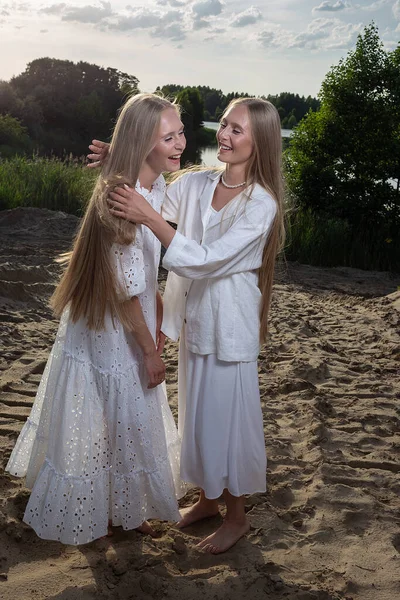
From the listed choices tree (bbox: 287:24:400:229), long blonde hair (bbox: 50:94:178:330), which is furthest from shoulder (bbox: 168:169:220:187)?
tree (bbox: 287:24:400:229)

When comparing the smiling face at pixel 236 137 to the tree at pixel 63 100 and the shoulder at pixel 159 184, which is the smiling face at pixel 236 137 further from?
the tree at pixel 63 100

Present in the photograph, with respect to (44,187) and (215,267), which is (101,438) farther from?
(44,187)

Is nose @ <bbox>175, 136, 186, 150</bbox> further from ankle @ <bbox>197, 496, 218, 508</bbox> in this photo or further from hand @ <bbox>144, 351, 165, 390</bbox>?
ankle @ <bbox>197, 496, 218, 508</bbox>

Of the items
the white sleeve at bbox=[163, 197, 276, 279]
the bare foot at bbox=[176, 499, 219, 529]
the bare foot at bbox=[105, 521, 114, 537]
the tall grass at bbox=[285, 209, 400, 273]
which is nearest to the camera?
the white sleeve at bbox=[163, 197, 276, 279]

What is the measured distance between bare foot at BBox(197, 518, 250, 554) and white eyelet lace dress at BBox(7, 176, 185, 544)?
0.23 m

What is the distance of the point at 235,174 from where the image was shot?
3.22m

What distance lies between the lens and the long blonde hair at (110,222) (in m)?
2.91

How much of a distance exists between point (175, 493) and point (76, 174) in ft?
35.8

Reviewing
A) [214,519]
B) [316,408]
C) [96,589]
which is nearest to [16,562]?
[96,589]

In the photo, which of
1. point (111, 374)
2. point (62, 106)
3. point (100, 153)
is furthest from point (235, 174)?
point (62, 106)

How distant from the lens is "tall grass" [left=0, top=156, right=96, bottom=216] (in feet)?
41.8

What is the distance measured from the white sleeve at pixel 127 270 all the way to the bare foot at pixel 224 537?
123 cm

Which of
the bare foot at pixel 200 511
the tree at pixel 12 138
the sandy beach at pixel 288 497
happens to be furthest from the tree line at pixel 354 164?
the tree at pixel 12 138

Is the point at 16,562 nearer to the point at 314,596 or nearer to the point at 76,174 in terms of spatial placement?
the point at 314,596
